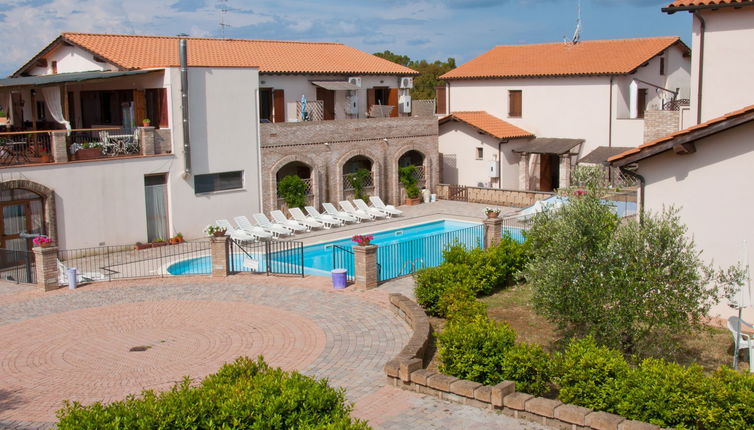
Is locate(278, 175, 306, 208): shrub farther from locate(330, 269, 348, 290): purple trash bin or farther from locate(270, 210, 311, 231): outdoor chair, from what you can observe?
locate(330, 269, 348, 290): purple trash bin

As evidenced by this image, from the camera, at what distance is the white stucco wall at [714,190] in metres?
14.3

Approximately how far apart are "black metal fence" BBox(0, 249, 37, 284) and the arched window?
595 millimetres

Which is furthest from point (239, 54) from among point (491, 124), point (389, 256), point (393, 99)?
point (389, 256)

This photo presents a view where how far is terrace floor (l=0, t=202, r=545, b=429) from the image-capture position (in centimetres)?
1205

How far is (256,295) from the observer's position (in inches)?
754

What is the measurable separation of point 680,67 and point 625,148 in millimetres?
6924

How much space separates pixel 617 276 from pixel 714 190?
4.80 metres

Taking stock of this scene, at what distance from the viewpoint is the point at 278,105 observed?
3206 centimetres

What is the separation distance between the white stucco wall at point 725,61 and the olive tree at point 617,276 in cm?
855

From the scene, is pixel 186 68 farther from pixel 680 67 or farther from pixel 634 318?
pixel 680 67

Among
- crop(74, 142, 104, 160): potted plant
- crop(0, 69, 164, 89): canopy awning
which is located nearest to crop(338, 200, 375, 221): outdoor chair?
crop(0, 69, 164, 89): canopy awning

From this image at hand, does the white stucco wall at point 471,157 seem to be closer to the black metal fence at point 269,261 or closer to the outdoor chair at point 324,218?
the outdoor chair at point 324,218

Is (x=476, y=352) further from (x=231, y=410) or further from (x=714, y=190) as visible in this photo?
(x=714, y=190)

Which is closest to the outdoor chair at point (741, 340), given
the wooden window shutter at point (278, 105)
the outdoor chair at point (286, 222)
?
the outdoor chair at point (286, 222)
